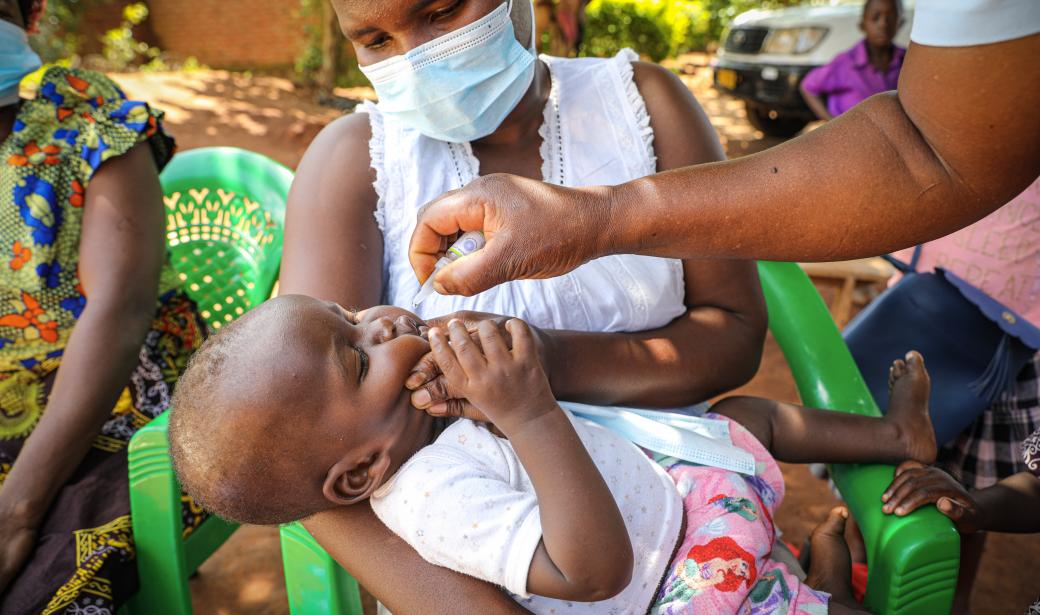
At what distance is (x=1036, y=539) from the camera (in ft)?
11.6

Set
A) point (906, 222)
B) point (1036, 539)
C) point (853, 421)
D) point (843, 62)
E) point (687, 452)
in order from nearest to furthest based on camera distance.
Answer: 1. point (906, 222)
2. point (687, 452)
3. point (853, 421)
4. point (1036, 539)
5. point (843, 62)

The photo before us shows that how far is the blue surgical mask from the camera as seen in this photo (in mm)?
2131

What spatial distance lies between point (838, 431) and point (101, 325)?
2082 mm

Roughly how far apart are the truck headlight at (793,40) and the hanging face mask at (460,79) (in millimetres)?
7736

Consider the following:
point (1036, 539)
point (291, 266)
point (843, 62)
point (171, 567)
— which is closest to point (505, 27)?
point (291, 266)

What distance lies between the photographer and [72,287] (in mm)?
2240

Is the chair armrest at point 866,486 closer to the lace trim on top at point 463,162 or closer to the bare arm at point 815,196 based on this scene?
the bare arm at point 815,196

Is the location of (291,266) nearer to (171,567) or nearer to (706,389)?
(171,567)

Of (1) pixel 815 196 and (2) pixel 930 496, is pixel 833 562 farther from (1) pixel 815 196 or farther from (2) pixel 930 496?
(1) pixel 815 196

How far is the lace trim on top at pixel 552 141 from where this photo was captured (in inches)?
79.1

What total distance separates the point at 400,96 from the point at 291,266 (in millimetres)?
497

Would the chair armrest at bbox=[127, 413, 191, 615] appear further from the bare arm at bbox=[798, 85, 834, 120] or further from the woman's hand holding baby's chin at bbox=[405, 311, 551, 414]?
the bare arm at bbox=[798, 85, 834, 120]

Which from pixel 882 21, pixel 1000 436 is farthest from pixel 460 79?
pixel 882 21

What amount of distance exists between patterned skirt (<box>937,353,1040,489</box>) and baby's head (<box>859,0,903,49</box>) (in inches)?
160
